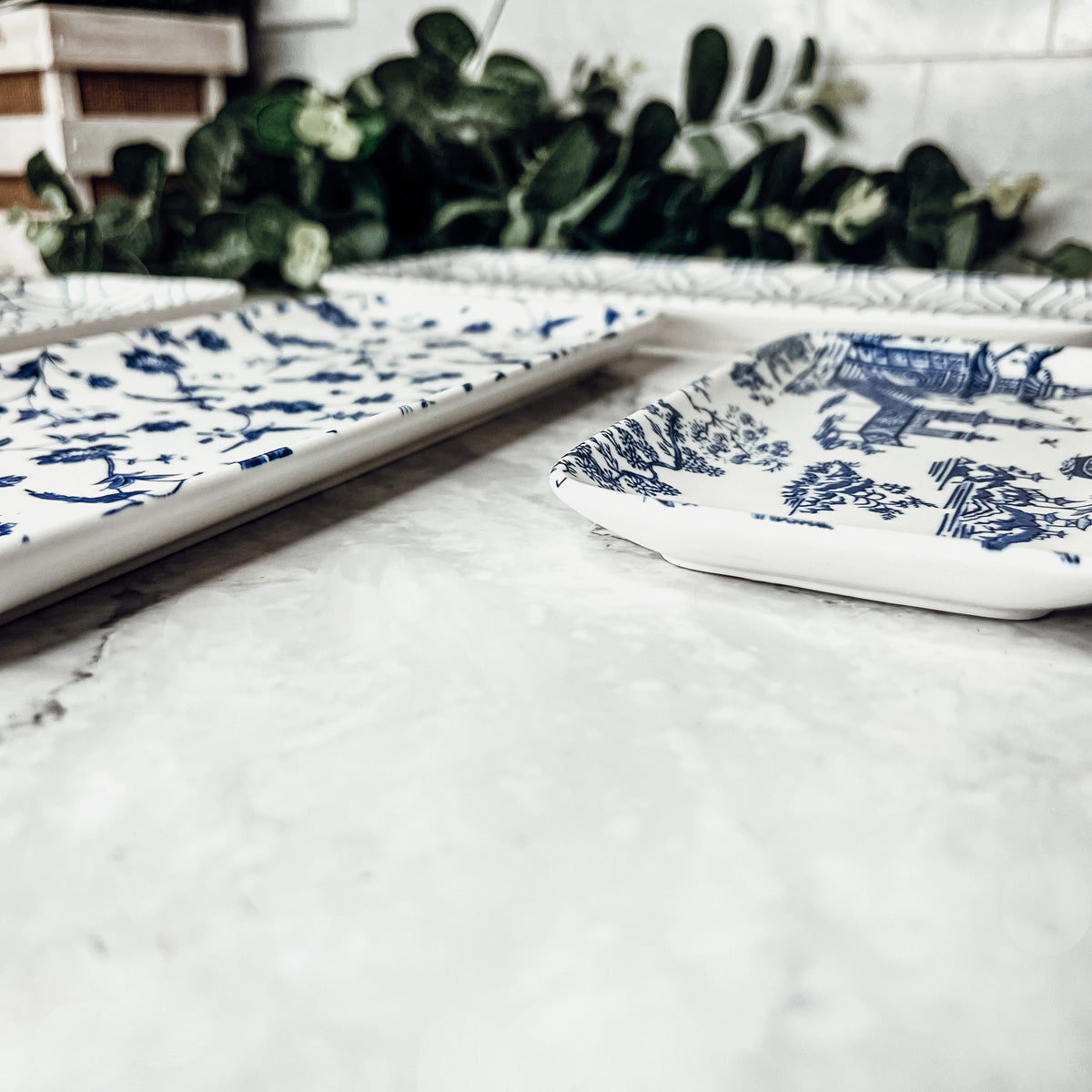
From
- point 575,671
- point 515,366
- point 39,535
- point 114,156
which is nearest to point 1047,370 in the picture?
point 515,366

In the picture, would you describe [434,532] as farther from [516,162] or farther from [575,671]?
[516,162]

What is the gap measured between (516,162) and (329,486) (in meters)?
0.84

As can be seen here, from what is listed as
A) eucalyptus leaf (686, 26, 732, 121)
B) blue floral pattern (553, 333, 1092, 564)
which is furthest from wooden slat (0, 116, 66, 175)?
blue floral pattern (553, 333, 1092, 564)

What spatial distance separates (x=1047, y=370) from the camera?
62cm

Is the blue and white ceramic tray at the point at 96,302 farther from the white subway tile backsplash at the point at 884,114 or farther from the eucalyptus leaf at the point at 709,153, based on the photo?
the white subway tile backsplash at the point at 884,114

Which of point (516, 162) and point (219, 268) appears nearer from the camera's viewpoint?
point (219, 268)

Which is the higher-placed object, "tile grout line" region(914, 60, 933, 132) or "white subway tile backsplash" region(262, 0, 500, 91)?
"white subway tile backsplash" region(262, 0, 500, 91)

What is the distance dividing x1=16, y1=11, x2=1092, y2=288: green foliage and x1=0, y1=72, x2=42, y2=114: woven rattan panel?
0.13 m

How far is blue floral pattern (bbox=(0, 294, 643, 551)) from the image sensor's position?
1.45 ft

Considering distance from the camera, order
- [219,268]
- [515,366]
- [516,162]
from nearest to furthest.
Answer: [515,366] < [219,268] < [516,162]

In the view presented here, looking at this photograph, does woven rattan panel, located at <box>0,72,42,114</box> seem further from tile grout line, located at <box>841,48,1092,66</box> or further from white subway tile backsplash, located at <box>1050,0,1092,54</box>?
white subway tile backsplash, located at <box>1050,0,1092,54</box>

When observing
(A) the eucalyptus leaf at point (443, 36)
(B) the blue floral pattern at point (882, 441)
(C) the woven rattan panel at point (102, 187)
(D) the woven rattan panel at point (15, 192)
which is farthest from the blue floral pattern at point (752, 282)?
(D) the woven rattan panel at point (15, 192)

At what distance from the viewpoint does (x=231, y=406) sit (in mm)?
591

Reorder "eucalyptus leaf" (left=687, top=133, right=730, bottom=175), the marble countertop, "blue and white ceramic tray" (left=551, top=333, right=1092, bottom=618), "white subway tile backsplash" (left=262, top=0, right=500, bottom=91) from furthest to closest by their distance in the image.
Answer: "white subway tile backsplash" (left=262, top=0, right=500, bottom=91) < "eucalyptus leaf" (left=687, top=133, right=730, bottom=175) < "blue and white ceramic tray" (left=551, top=333, right=1092, bottom=618) < the marble countertop
